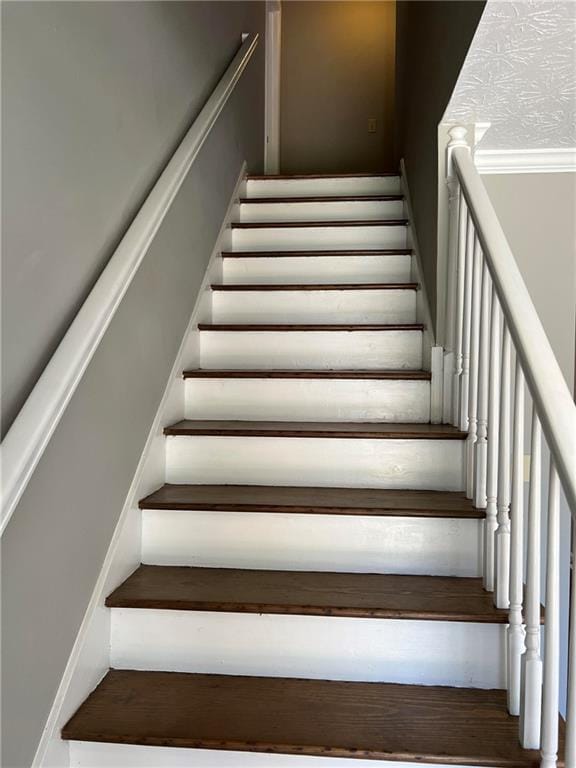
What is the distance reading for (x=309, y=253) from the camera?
9.00 feet

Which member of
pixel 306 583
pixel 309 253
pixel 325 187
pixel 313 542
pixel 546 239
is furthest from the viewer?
pixel 325 187

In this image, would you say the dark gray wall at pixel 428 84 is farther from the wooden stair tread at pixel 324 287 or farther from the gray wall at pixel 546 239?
the gray wall at pixel 546 239

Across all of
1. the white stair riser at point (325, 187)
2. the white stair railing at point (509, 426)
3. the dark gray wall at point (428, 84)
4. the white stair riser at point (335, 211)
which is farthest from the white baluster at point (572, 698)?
the white stair riser at point (325, 187)

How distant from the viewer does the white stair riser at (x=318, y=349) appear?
7.77 ft

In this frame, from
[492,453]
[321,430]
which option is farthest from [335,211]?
[492,453]

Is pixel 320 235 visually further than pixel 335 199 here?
No

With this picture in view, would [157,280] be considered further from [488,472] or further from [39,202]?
[488,472]

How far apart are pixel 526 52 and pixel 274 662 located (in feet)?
5.68

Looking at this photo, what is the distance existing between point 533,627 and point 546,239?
1.75m

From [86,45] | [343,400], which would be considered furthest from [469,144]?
[86,45]

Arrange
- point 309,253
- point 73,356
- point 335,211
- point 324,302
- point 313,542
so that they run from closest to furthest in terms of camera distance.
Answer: point 73,356, point 313,542, point 324,302, point 309,253, point 335,211

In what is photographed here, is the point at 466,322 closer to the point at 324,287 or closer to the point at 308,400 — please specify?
the point at 308,400

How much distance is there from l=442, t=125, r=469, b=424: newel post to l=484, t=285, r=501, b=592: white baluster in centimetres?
46

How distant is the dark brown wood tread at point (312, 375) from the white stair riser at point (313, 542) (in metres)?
0.64
